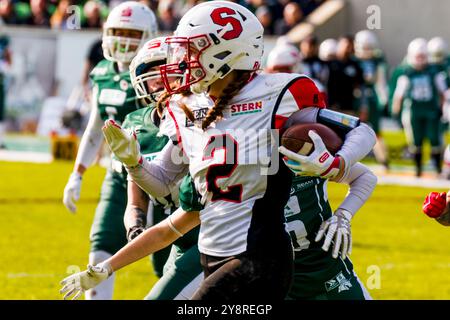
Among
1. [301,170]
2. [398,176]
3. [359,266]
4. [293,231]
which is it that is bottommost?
[398,176]

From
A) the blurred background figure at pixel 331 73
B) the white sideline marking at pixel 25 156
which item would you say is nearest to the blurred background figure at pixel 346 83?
the blurred background figure at pixel 331 73

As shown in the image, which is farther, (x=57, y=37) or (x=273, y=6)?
(x=273, y=6)

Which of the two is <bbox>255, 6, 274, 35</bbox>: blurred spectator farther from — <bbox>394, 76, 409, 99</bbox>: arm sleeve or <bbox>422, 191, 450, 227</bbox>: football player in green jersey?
<bbox>422, 191, 450, 227</bbox>: football player in green jersey

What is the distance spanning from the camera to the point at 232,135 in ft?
12.4

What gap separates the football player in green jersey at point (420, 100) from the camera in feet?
45.5

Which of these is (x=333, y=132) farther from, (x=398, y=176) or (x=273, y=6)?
(x=273, y=6)

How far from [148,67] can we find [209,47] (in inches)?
21.8

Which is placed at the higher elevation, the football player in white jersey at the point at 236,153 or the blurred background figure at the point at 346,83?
the football player in white jersey at the point at 236,153

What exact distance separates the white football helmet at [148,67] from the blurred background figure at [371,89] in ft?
31.7

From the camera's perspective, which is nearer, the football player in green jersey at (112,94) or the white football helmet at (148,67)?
the white football helmet at (148,67)

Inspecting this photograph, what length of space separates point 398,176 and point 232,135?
33.9 feet

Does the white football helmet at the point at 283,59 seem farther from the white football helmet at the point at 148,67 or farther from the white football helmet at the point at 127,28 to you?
the white football helmet at the point at 148,67

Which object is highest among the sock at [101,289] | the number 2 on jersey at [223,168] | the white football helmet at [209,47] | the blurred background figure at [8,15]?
the white football helmet at [209,47]

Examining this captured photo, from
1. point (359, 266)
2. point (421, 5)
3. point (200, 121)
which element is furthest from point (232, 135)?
point (421, 5)
